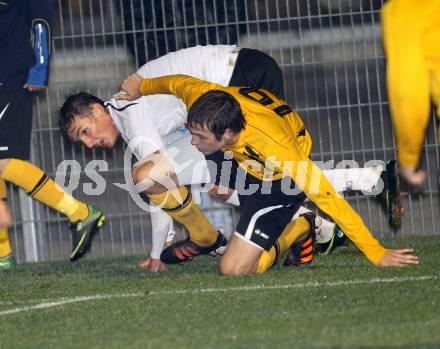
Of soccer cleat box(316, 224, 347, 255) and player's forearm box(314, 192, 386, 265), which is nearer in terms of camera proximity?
player's forearm box(314, 192, 386, 265)

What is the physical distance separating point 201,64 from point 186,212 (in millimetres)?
865

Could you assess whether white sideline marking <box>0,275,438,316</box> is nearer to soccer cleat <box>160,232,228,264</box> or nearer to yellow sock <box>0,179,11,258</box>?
soccer cleat <box>160,232,228,264</box>

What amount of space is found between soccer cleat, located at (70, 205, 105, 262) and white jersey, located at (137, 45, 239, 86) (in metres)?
0.95

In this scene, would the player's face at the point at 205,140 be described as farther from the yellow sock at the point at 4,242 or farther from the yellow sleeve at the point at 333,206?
the yellow sock at the point at 4,242

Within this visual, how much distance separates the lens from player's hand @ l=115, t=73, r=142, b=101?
6.11 m

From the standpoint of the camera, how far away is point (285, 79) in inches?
306

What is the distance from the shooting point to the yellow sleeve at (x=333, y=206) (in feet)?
17.1

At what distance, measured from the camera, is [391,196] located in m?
6.73

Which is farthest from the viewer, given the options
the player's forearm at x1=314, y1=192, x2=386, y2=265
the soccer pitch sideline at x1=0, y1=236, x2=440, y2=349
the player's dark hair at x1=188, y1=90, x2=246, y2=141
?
the player's dark hair at x1=188, y1=90, x2=246, y2=141

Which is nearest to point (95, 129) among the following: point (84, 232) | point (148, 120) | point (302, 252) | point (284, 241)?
point (148, 120)

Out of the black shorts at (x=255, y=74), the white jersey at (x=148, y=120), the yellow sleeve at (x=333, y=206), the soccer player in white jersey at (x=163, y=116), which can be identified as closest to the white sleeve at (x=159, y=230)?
the soccer player in white jersey at (x=163, y=116)

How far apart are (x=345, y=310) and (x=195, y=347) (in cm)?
80

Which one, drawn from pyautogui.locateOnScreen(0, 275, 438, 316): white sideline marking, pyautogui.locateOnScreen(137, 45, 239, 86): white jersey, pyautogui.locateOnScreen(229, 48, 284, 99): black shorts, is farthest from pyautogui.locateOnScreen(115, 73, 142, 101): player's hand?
pyautogui.locateOnScreen(0, 275, 438, 316): white sideline marking

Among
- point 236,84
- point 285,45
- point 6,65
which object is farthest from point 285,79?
point 6,65
